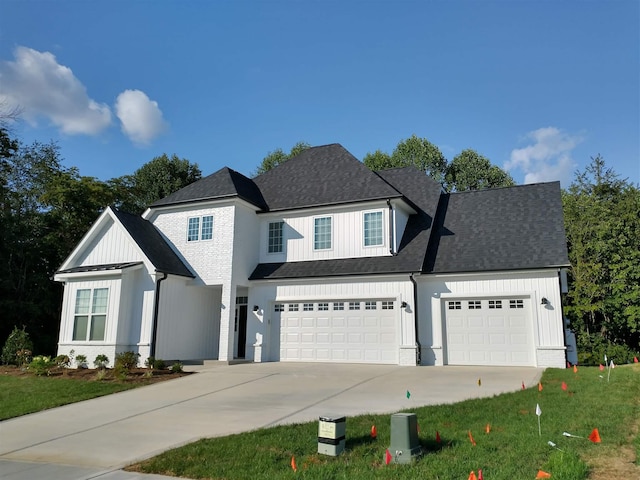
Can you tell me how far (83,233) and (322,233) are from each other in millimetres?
14871

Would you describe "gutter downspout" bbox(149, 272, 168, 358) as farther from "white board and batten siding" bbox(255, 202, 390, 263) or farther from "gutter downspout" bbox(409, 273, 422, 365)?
"gutter downspout" bbox(409, 273, 422, 365)

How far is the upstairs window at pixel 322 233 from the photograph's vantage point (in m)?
19.1

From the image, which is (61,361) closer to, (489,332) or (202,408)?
(202,408)

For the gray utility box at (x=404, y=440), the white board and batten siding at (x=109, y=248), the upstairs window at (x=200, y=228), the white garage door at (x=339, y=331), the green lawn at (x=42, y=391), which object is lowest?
the green lawn at (x=42, y=391)

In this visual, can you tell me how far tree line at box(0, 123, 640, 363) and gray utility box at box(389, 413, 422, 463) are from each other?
54.2 feet

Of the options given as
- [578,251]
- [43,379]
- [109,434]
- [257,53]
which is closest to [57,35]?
[257,53]

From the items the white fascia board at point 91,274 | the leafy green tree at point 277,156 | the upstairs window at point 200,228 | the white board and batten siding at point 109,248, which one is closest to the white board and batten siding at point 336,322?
the upstairs window at point 200,228

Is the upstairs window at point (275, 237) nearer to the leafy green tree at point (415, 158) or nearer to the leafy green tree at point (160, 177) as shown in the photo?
the leafy green tree at point (160, 177)

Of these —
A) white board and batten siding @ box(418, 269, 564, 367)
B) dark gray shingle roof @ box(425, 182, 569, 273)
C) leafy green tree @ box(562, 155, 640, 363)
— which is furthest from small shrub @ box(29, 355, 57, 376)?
leafy green tree @ box(562, 155, 640, 363)

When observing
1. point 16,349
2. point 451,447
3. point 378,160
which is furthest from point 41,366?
point 378,160

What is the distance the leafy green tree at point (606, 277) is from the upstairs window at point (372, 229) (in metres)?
10.1

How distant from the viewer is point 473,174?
39.1 m

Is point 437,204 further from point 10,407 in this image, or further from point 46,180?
point 46,180

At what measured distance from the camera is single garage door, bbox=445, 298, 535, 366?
15555 mm
